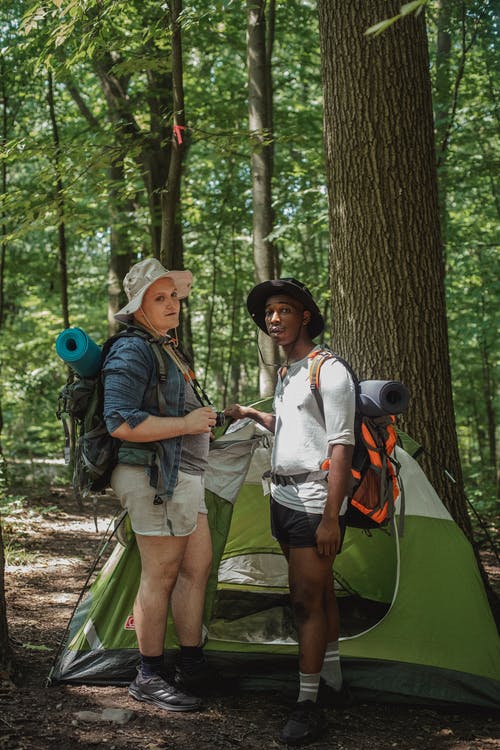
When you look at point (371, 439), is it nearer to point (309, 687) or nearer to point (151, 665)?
point (309, 687)

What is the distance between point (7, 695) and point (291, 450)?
1641mm

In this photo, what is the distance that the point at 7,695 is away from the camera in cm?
305

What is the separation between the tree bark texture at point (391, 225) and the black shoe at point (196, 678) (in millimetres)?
1720

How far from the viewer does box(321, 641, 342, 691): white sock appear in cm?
318

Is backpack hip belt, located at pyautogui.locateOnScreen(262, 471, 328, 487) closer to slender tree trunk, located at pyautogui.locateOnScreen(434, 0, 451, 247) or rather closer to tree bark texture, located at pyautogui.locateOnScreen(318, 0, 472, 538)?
tree bark texture, located at pyautogui.locateOnScreen(318, 0, 472, 538)

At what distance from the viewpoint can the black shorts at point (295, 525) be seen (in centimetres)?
291

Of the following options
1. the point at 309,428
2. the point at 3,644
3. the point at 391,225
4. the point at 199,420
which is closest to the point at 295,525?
the point at 309,428

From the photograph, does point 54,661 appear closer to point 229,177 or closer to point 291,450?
point 291,450

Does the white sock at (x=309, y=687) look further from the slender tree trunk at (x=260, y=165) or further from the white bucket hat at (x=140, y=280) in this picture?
the slender tree trunk at (x=260, y=165)

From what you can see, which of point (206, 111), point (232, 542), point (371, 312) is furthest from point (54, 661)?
point (206, 111)

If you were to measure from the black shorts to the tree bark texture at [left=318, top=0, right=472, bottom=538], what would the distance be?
1.32 meters

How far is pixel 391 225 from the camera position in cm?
410

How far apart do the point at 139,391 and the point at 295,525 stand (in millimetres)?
870

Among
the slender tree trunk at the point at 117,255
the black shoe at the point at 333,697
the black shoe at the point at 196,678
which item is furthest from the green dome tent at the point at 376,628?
the slender tree trunk at the point at 117,255
